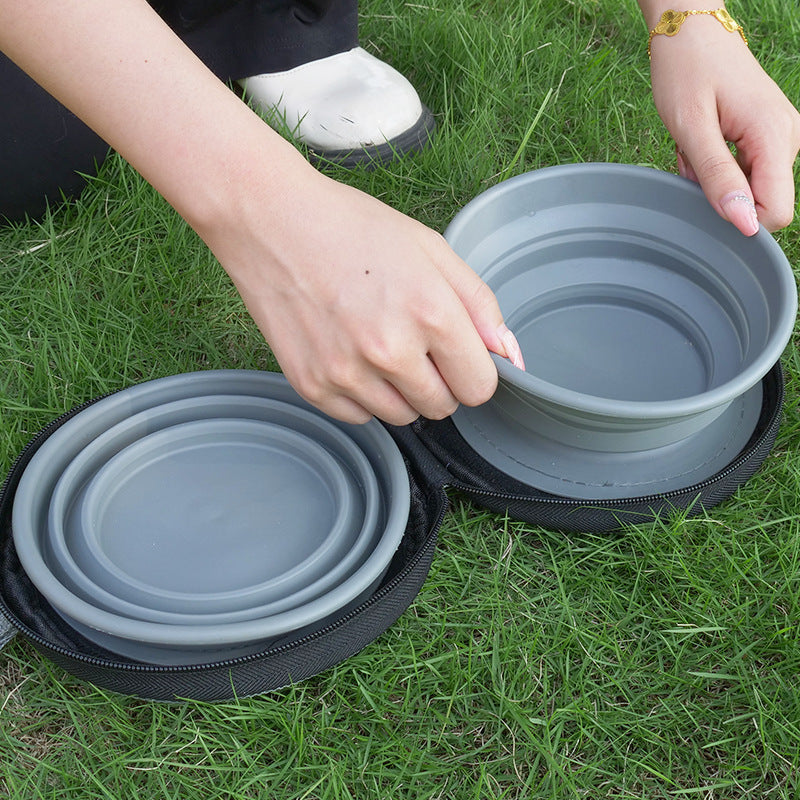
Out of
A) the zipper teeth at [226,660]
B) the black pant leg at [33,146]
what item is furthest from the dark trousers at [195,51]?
the zipper teeth at [226,660]

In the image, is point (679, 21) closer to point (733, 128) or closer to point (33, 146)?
point (733, 128)

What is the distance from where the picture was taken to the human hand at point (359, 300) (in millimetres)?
1076

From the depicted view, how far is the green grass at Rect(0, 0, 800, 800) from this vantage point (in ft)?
4.06

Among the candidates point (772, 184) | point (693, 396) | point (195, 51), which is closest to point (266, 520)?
point (693, 396)

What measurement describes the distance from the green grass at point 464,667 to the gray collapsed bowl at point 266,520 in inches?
4.0

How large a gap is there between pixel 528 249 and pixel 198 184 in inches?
30.5

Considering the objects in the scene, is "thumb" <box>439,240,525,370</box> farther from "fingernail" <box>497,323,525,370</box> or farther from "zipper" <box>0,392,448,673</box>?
"zipper" <box>0,392,448,673</box>

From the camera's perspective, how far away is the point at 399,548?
1.40 metres

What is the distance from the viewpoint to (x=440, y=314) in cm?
108

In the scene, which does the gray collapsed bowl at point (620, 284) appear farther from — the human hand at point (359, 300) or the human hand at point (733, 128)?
the human hand at point (359, 300)

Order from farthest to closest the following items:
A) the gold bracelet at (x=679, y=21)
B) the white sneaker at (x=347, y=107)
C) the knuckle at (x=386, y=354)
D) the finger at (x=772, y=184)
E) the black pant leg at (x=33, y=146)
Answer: the white sneaker at (x=347, y=107)
the black pant leg at (x=33, y=146)
the gold bracelet at (x=679, y=21)
the finger at (x=772, y=184)
the knuckle at (x=386, y=354)

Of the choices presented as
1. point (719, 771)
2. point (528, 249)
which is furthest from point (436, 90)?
point (719, 771)

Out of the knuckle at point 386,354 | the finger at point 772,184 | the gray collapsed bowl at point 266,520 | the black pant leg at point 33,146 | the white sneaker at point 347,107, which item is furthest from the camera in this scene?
the white sneaker at point 347,107

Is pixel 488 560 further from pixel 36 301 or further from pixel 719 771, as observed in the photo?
pixel 36 301
